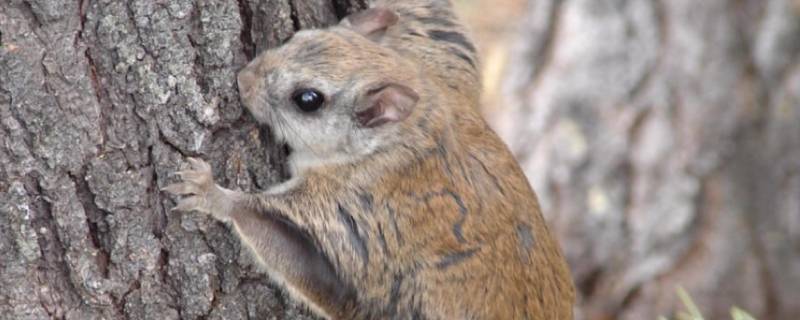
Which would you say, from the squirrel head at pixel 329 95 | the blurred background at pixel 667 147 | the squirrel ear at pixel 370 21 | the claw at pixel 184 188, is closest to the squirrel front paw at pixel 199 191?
the claw at pixel 184 188

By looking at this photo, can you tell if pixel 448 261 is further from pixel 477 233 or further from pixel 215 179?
pixel 215 179

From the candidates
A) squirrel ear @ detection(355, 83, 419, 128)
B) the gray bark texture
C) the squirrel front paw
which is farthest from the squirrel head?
the squirrel front paw

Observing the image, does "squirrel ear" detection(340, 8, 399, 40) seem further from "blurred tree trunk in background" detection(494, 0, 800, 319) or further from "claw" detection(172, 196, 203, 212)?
"blurred tree trunk in background" detection(494, 0, 800, 319)

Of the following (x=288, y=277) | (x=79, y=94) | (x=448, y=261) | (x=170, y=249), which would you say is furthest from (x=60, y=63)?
(x=448, y=261)

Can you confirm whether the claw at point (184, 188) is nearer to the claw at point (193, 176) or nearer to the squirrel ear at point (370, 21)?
the claw at point (193, 176)

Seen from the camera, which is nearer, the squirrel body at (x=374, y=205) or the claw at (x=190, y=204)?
the claw at (x=190, y=204)

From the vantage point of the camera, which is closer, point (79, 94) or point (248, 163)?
point (79, 94)
